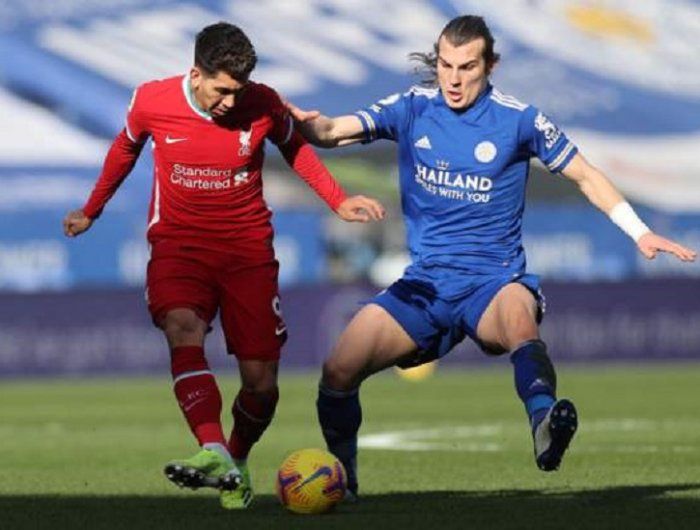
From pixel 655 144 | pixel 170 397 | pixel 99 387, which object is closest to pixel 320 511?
pixel 170 397

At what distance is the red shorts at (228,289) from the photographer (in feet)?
30.0

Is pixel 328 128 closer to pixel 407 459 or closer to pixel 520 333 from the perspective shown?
pixel 520 333

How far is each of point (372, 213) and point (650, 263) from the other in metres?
24.5

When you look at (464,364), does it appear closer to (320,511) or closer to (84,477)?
(84,477)

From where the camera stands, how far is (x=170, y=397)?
21.8m

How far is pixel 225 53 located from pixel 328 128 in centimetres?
97

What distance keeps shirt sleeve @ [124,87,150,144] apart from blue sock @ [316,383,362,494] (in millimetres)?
1447

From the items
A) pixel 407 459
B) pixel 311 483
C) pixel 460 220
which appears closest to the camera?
pixel 311 483

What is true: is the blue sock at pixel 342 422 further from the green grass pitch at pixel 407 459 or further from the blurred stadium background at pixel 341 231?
the blurred stadium background at pixel 341 231

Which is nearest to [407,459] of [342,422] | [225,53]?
[342,422]

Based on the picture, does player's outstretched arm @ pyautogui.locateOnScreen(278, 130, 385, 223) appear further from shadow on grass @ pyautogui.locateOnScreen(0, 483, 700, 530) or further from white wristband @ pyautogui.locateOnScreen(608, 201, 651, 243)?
shadow on grass @ pyautogui.locateOnScreen(0, 483, 700, 530)

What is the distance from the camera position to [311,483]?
8750 millimetres

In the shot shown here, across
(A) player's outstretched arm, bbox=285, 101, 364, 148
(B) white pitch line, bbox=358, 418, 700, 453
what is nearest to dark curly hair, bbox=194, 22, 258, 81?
(A) player's outstretched arm, bbox=285, 101, 364, 148

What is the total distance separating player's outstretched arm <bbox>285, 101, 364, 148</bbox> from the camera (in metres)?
9.58
